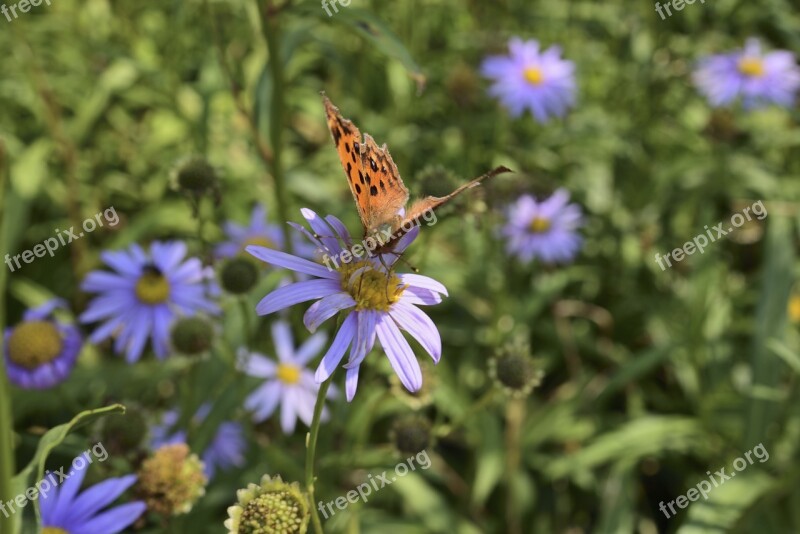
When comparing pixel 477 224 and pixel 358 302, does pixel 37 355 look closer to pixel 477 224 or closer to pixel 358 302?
pixel 358 302

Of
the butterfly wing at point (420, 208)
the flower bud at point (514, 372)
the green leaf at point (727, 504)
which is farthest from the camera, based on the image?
the green leaf at point (727, 504)

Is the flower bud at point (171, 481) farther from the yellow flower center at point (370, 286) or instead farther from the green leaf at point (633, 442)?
the green leaf at point (633, 442)

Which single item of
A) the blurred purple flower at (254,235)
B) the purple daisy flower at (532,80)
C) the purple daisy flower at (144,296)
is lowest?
the purple daisy flower at (144,296)

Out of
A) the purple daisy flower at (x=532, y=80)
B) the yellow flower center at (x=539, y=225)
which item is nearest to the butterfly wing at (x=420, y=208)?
the yellow flower center at (x=539, y=225)

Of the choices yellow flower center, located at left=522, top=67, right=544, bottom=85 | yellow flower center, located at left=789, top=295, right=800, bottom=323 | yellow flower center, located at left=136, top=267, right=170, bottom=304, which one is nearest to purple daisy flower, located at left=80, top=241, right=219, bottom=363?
yellow flower center, located at left=136, top=267, right=170, bottom=304

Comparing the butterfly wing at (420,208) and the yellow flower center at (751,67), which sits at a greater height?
the yellow flower center at (751,67)

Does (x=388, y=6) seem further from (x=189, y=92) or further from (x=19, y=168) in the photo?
(x=19, y=168)
